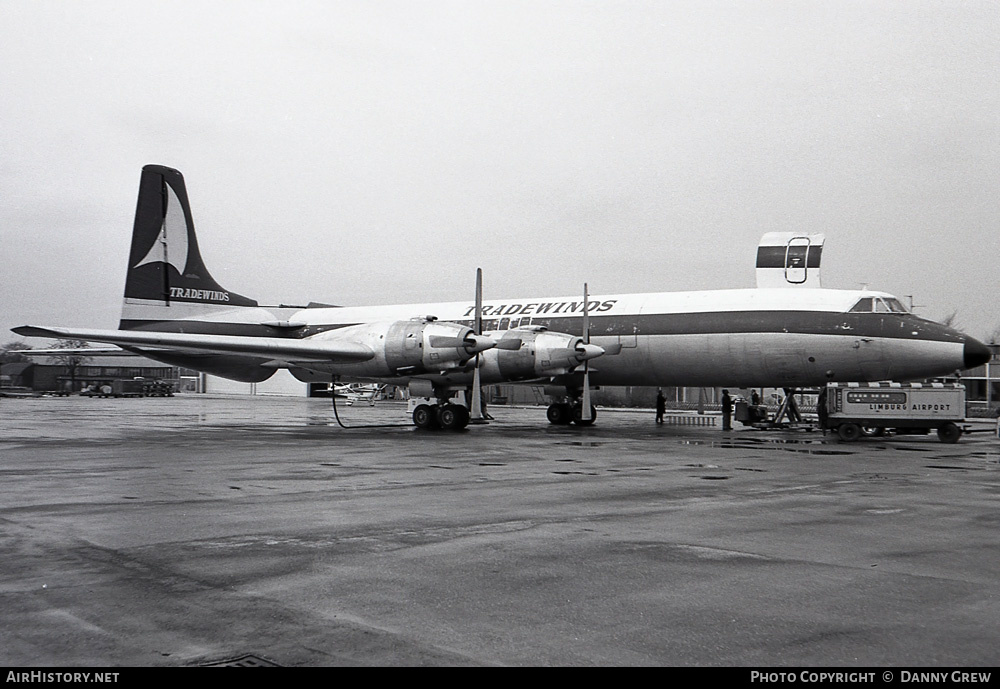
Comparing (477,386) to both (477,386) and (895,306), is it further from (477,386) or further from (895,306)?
(895,306)

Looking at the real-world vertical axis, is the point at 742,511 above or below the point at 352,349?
below

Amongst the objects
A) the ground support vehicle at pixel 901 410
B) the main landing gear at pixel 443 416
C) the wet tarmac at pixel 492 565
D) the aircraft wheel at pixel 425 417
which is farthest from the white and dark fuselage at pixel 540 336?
the wet tarmac at pixel 492 565

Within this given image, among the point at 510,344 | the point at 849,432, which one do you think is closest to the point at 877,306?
the point at 849,432

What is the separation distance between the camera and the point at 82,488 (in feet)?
35.5

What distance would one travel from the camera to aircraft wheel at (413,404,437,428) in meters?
25.5

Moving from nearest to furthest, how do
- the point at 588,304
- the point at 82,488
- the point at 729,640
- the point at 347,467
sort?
1. the point at 729,640
2. the point at 82,488
3. the point at 347,467
4. the point at 588,304

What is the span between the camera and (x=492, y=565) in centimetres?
659

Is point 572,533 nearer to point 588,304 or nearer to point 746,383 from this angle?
point 746,383

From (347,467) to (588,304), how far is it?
51.2 ft

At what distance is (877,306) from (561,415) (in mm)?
10808

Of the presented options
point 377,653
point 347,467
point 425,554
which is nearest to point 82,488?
point 347,467

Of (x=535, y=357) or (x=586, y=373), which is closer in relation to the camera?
(x=535, y=357)

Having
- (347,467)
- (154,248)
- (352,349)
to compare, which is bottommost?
(347,467)
